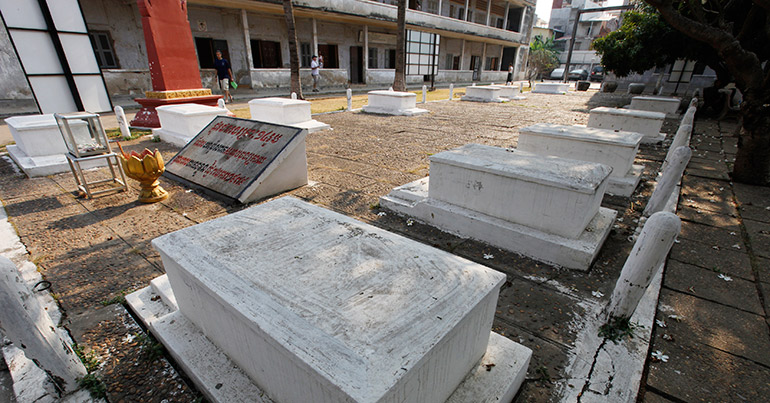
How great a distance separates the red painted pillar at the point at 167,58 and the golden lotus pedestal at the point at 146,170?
180 inches

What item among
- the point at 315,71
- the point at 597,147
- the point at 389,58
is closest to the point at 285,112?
the point at 597,147

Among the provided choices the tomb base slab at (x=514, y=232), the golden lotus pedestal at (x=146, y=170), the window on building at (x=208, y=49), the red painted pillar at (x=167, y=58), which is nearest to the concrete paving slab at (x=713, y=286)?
the tomb base slab at (x=514, y=232)

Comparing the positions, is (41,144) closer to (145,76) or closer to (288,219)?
(288,219)

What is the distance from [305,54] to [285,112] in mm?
13010

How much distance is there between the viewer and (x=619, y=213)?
13.0 ft

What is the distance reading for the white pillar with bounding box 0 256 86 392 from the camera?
1495mm

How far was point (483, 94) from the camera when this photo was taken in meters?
16.0

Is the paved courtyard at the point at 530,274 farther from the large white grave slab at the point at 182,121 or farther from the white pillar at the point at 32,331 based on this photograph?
the large white grave slab at the point at 182,121

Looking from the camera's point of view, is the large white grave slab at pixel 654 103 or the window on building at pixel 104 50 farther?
the window on building at pixel 104 50

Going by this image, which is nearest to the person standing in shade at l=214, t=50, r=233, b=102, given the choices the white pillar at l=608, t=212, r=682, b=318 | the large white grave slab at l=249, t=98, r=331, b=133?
the large white grave slab at l=249, t=98, r=331, b=133

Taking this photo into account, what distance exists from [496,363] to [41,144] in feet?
24.1

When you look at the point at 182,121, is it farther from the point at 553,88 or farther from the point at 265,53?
the point at 553,88

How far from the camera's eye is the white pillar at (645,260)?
1.95 m

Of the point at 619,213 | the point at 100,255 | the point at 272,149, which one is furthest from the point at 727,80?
the point at 100,255
